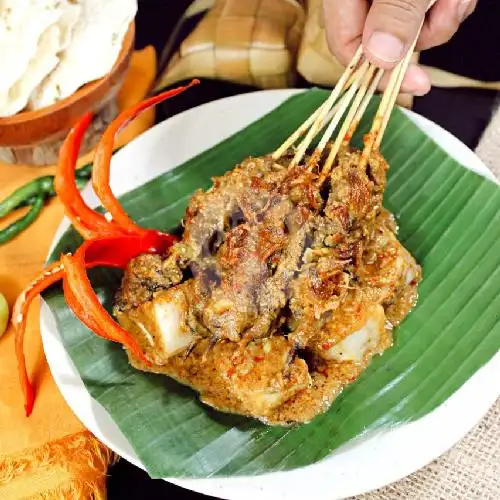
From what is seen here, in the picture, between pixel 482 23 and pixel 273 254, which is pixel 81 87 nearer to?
pixel 273 254

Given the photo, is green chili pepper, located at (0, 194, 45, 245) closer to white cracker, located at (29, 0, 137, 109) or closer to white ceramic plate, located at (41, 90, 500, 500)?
white cracker, located at (29, 0, 137, 109)

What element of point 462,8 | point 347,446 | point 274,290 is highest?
point 462,8

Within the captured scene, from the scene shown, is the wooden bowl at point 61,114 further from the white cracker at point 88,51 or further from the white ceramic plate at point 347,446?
the white ceramic plate at point 347,446

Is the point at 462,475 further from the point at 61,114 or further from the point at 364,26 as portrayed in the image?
the point at 61,114

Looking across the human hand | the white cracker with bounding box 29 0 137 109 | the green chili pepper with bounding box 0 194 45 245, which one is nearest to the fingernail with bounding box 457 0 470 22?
the human hand

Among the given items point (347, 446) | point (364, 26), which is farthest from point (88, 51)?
point (347, 446)

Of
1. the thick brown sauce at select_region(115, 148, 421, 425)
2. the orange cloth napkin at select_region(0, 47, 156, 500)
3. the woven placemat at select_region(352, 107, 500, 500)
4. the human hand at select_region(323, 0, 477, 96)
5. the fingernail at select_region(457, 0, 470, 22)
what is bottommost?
the orange cloth napkin at select_region(0, 47, 156, 500)

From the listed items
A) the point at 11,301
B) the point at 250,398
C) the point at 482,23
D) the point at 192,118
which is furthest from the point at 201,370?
the point at 482,23
